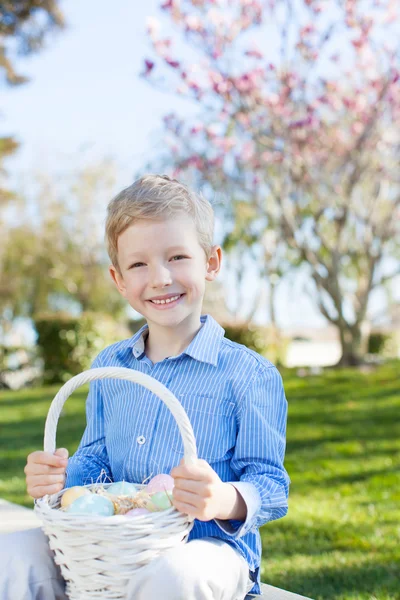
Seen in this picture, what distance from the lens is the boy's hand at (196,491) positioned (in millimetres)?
1604

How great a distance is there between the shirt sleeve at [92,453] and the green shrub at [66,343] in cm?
877

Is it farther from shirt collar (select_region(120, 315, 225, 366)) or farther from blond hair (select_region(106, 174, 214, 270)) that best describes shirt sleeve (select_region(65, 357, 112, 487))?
blond hair (select_region(106, 174, 214, 270))

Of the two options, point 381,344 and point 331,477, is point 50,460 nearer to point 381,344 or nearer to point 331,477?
point 331,477

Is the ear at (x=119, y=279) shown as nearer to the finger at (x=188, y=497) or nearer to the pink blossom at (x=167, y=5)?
the finger at (x=188, y=497)

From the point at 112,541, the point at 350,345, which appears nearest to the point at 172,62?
the point at 350,345

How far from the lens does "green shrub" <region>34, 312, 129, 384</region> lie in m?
11.0

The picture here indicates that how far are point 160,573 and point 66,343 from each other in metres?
9.63

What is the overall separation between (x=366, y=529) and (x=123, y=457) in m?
2.09

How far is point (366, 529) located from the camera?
371cm

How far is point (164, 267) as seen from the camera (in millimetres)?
2018

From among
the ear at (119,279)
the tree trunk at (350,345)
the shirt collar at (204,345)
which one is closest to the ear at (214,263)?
the shirt collar at (204,345)

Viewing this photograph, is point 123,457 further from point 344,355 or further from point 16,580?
point 344,355

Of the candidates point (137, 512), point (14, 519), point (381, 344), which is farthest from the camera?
point (381, 344)

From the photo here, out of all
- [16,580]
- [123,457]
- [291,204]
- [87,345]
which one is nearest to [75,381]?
[123,457]
